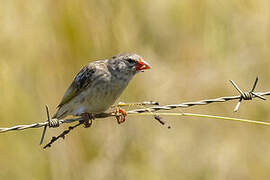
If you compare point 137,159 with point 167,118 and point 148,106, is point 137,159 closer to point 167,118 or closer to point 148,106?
point 167,118

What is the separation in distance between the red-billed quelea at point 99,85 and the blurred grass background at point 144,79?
0.84m

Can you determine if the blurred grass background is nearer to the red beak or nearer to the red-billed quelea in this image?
the red-billed quelea

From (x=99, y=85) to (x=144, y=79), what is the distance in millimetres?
1845

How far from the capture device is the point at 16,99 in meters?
6.68

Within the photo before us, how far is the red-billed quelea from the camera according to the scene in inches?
227

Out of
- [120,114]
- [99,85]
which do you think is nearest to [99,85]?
[99,85]

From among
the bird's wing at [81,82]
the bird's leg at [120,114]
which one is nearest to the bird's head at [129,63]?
the bird's wing at [81,82]

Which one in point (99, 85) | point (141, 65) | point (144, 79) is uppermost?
point (144, 79)

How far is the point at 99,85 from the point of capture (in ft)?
19.1

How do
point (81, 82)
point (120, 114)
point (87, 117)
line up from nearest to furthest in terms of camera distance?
point (120, 114)
point (87, 117)
point (81, 82)

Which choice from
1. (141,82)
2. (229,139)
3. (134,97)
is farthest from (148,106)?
(229,139)

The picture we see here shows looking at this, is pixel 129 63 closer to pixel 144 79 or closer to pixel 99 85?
pixel 99 85

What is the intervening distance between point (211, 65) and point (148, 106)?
3532 millimetres

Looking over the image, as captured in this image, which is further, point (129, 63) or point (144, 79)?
point (144, 79)
